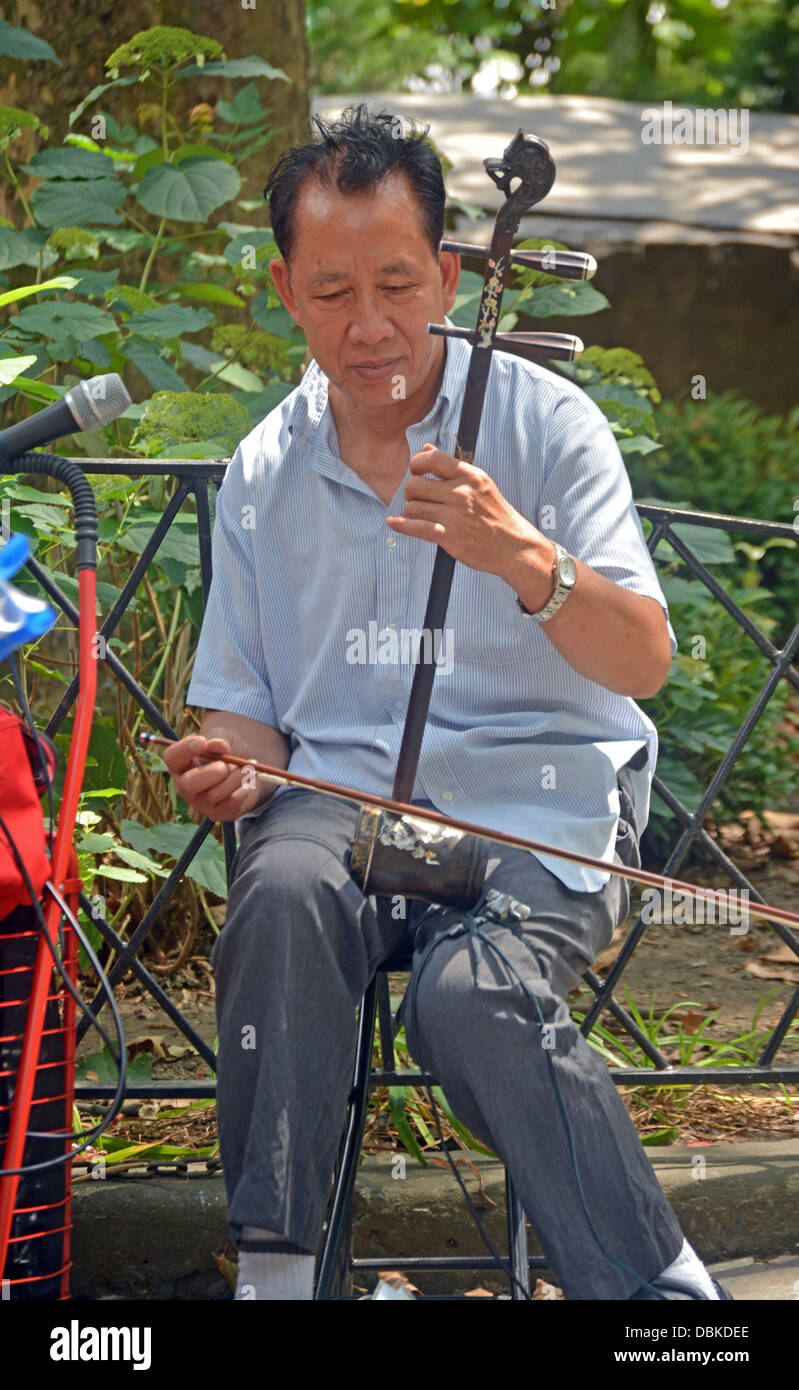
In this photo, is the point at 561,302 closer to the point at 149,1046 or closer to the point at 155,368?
the point at 155,368

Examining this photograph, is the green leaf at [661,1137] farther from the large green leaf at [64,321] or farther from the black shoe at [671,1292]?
the large green leaf at [64,321]

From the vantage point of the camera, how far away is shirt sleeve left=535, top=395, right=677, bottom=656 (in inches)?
74.3

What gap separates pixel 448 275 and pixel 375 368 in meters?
0.21

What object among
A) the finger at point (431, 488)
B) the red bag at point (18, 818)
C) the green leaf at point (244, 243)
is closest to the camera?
the red bag at point (18, 818)

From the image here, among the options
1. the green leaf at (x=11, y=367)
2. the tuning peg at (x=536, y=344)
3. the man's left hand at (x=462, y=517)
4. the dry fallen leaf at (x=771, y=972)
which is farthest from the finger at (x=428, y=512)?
the dry fallen leaf at (x=771, y=972)

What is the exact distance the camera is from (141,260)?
3664mm

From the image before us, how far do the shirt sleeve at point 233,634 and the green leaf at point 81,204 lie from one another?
3.34 feet

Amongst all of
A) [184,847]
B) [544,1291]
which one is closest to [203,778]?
[184,847]

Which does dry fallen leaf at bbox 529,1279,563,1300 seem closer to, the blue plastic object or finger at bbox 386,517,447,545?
finger at bbox 386,517,447,545

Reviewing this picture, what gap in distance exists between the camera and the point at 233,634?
2.17m

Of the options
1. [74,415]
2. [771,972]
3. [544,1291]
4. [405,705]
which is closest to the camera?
[74,415]

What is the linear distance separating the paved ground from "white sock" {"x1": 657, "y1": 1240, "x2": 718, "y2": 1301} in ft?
17.5

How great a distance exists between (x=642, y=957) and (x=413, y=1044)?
6.30 feet

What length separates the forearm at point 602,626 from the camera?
1.74m
